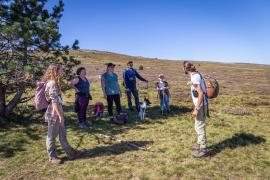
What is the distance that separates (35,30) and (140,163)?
21.7 ft

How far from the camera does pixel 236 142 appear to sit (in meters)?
10.8

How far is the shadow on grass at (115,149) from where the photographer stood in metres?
9.59

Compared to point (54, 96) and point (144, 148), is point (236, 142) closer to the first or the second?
point (144, 148)

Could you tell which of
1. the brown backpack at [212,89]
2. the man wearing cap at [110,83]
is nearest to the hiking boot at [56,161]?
the man wearing cap at [110,83]

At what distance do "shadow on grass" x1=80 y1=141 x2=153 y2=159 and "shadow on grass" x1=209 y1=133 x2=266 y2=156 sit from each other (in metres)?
2.23

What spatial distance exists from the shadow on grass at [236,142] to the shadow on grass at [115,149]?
223cm

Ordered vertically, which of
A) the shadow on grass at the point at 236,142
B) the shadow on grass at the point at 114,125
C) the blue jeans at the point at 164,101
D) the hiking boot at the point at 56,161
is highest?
the blue jeans at the point at 164,101

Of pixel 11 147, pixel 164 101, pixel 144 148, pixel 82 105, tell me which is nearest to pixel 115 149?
pixel 144 148

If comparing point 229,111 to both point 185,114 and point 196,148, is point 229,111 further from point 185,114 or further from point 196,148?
point 196,148

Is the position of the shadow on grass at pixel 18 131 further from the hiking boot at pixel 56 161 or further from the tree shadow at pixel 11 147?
the hiking boot at pixel 56 161

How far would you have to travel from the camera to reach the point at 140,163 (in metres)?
8.80

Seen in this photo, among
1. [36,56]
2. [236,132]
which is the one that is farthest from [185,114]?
[36,56]

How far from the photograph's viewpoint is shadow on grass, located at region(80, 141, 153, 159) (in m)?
9.59

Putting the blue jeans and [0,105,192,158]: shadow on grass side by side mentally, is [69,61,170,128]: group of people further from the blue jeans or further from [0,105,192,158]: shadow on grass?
[0,105,192,158]: shadow on grass
